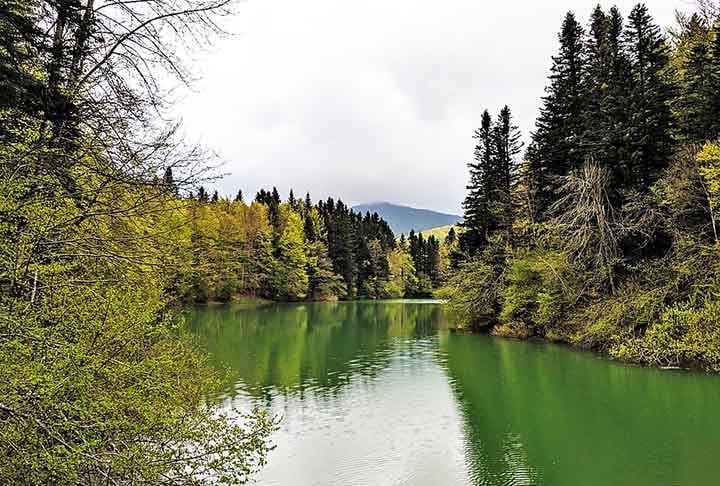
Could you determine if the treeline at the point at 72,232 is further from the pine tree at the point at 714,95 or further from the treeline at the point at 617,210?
the pine tree at the point at 714,95

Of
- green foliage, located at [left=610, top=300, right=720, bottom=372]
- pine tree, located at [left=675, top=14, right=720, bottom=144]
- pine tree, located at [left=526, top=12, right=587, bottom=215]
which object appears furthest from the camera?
pine tree, located at [left=526, top=12, right=587, bottom=215]

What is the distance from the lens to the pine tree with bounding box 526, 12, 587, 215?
99.1 ft

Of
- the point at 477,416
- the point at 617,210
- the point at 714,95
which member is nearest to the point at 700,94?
the point at 714,95

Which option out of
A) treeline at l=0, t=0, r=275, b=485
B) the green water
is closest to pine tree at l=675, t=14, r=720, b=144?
the green water

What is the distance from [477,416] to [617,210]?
14.4 m

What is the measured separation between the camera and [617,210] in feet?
80.6

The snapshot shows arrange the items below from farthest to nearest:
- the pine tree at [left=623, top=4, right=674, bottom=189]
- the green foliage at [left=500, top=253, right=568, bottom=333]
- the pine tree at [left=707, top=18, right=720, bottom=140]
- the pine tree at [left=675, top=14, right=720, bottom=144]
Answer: the green foliage at [left=500, top=253, right=568, bottom=333] → the pine tree at [left=623, top=4, right=674, bottom=189] → the pine tree at [left=675, top=14, right=720, bottom=144] → the pine tree at [left=707, top=18, right=720, bottom=140]

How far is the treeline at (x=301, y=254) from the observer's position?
55.7 metres

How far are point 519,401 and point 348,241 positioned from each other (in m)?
62.6

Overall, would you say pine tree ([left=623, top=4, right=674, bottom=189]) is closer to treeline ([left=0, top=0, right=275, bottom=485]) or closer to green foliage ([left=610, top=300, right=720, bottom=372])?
green foliage ([left=610, top=300, right=720, bottom=372])

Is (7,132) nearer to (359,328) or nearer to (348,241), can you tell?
(359,328)

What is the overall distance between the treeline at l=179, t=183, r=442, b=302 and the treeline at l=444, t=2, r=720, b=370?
77.9 feet

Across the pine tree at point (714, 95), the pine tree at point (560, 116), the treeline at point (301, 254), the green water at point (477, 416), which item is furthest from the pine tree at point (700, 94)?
the treeline at point (301, 254)

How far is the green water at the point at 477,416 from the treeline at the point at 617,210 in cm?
195
